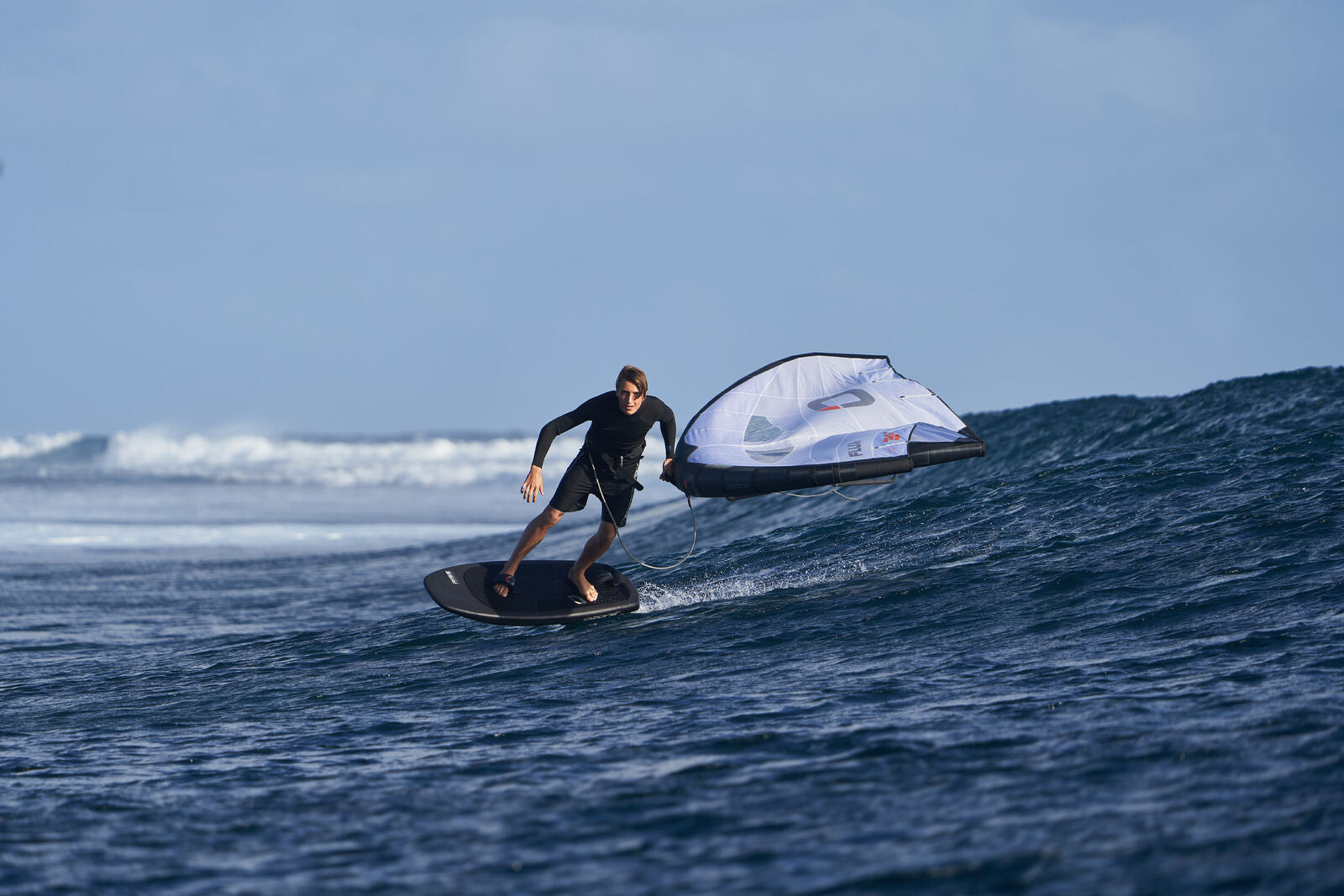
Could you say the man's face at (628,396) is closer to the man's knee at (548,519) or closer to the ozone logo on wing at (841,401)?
the man's knee at (548,519)

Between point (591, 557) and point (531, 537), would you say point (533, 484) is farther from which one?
point (591, 557)

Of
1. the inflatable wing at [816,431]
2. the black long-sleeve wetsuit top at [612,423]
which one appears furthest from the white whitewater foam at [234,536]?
the black long-sleeve wetsuit top at [612,423]

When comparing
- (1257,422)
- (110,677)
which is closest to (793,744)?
(110,677)

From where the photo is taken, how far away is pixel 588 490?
9.14 m

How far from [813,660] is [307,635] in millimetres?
5578

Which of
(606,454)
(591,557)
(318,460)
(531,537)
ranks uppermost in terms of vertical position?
(318,460)

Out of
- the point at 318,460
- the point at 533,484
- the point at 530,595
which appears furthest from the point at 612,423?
the point at 318,460

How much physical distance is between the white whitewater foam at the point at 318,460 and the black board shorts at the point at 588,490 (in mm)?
35238

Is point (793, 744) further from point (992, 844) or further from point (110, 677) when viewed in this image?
point (110, 677)

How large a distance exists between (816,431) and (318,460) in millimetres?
52077

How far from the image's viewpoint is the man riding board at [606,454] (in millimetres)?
8719

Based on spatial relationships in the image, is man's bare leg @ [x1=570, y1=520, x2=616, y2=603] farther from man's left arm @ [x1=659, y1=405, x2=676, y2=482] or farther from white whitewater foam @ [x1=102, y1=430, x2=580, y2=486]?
white whitewater foam @ [x1=102, y1=430, x2=580, y2=486]

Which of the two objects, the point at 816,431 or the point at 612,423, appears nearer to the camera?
the point at 612,423

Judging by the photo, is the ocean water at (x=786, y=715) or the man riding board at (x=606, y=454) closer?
the ocean water at (x=786, y=715)
